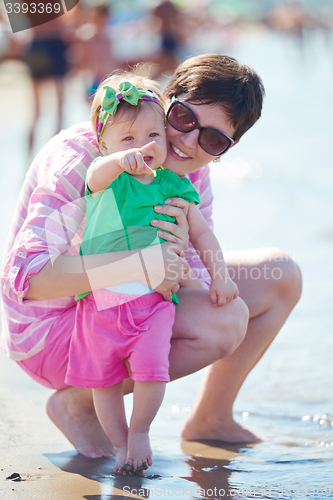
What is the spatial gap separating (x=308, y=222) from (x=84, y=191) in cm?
392

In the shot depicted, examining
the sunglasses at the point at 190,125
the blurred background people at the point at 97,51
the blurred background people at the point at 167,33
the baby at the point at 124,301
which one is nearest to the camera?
the baby at the point at 124,301

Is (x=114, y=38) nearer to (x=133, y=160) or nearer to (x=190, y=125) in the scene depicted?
(x=190, y=125)

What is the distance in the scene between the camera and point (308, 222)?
17.8 ft

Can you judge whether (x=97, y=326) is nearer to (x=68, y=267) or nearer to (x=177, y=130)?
(x=68, y=267)

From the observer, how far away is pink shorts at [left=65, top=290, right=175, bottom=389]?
1.69 metres

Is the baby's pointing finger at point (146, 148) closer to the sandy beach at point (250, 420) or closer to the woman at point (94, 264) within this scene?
the woman at point (94, 264)

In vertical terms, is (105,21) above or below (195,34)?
below

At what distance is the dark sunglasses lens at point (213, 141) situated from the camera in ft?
6.12

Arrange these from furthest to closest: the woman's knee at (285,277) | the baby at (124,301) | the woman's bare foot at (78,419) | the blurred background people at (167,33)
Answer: the blurred background people at (167,33) < the woman's knee at (285,277) < the woman's bare foot at (78,419) < the baby at (124,301)

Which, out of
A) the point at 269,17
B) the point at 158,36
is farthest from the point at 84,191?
the point at 269,17

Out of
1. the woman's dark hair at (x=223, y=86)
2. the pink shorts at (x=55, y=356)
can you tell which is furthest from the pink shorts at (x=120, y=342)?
the woman's dark hair at (x=223, y=86)

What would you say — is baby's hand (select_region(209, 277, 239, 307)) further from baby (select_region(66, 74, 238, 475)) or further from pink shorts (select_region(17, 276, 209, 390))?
pink shorts (select_region(17, 276, 209, 390))

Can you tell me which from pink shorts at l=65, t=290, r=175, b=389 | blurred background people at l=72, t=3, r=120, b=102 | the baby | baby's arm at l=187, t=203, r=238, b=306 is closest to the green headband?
the baby

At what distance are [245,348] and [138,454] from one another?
670 mm
